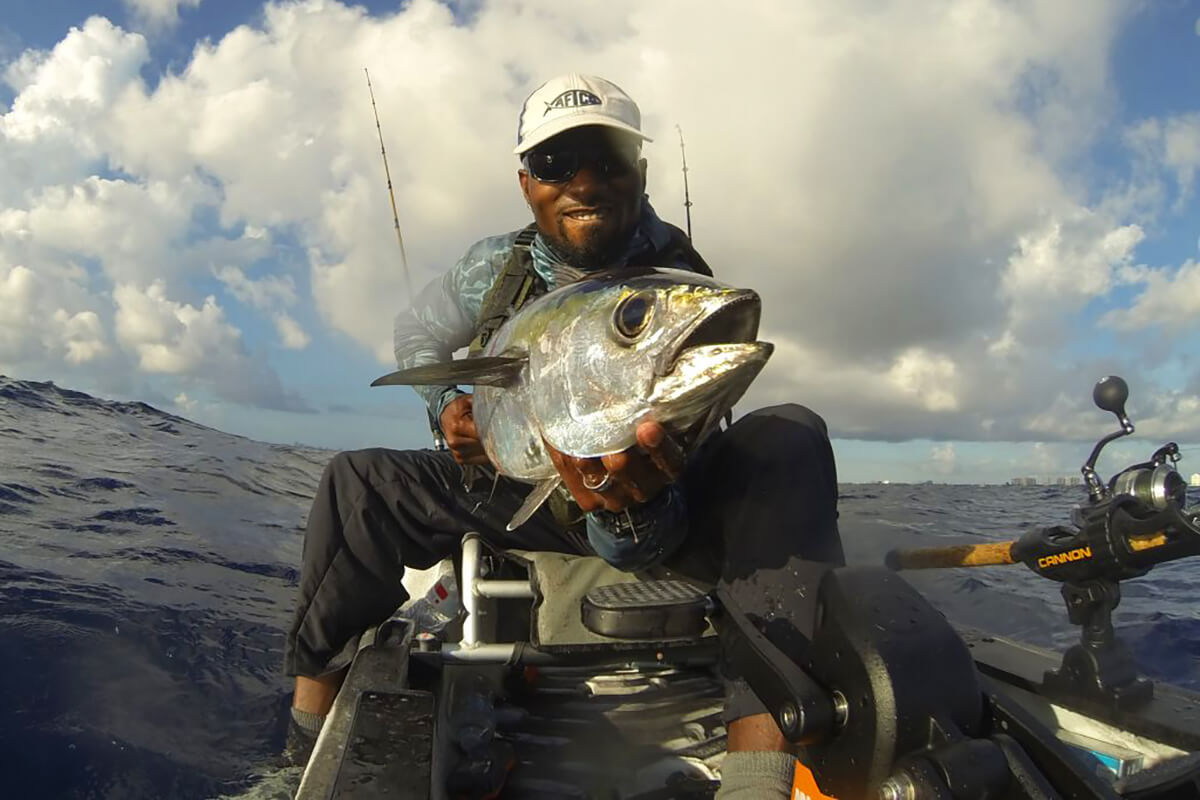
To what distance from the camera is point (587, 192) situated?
3.15m

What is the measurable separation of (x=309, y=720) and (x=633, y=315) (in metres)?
2.15

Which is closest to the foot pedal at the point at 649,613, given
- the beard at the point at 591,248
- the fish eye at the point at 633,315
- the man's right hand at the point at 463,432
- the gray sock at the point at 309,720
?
the man's right hand at the point at 463,432

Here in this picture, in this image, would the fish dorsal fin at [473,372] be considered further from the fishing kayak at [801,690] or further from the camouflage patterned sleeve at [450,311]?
the camouflage patterned sleeve at [450,311]

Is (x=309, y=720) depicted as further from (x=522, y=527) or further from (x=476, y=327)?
(x=476, y=327)

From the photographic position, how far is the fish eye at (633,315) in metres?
1.88

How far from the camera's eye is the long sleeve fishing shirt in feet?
8.52

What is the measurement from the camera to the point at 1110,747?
8.65 ft

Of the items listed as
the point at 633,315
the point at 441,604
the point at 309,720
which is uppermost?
the point at 633,315

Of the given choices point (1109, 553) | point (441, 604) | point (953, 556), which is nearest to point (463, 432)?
point (441, 604)

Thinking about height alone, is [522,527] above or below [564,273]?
Result: below

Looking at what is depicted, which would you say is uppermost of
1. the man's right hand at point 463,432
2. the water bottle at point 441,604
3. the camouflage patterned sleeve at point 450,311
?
the camouflage patterned sleeve at point 450,311

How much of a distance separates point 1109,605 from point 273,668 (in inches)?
208

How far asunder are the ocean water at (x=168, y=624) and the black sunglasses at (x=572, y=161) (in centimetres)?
269

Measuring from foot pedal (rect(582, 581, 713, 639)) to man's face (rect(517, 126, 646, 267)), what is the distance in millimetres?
1490
